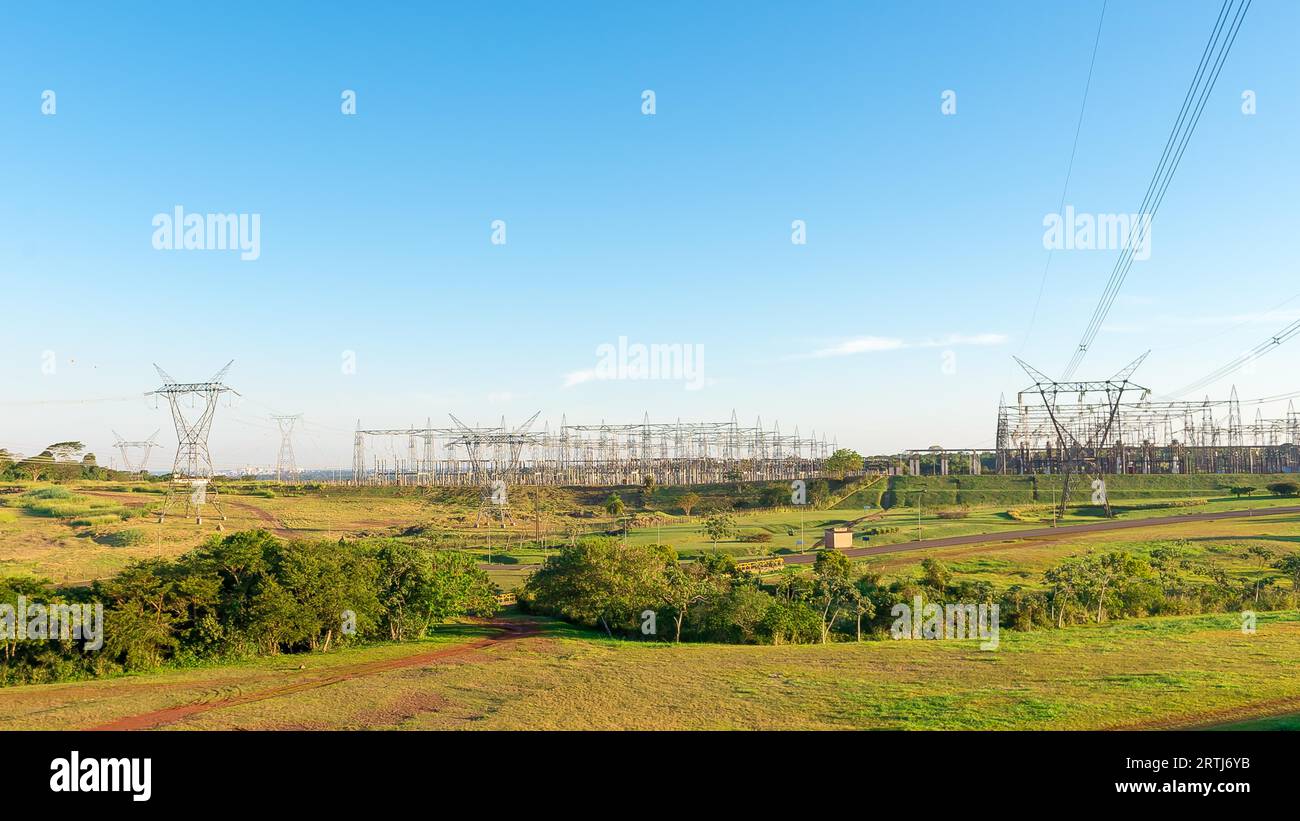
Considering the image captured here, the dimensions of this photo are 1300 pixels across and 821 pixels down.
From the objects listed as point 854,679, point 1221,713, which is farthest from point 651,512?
point 1221,713

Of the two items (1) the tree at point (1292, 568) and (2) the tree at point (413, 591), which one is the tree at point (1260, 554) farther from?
(2) the tree at point (413, 591)

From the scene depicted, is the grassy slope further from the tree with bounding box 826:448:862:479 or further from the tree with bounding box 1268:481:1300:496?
the tree with bounding box 826:448:862:479

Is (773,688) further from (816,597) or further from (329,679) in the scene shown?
(329,679)

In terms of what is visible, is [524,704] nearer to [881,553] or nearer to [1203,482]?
[881,553]

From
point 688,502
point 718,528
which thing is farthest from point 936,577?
point 688,502

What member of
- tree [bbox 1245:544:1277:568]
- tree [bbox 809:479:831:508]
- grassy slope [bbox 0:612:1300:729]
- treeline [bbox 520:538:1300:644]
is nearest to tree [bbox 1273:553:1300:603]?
treeline [bbox 520:538:1300:644]
